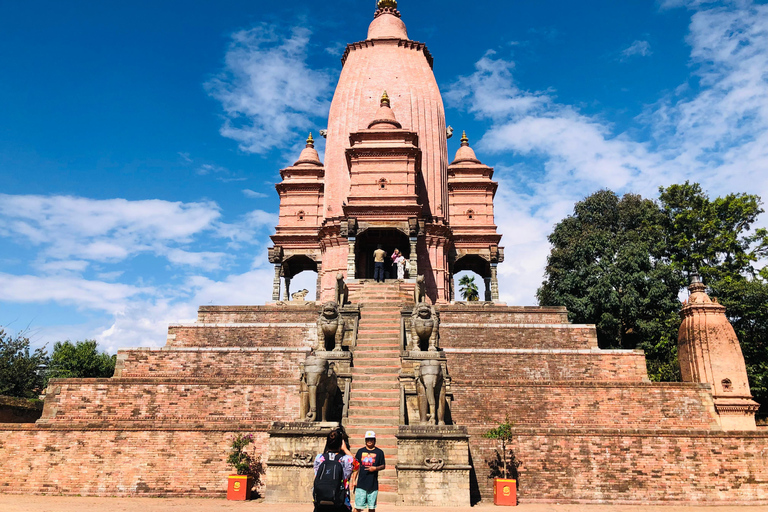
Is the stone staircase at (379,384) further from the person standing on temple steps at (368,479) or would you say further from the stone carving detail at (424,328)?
the person standing on temple steps at (368,479)

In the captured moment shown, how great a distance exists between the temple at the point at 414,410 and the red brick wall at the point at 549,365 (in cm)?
4

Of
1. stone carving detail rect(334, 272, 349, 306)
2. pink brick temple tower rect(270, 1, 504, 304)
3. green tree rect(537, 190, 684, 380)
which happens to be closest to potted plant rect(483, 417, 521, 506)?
stone carving detail rect(334, 272, 349, 306)

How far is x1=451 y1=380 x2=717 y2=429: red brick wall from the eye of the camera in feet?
45.3

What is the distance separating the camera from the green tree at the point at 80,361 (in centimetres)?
4022

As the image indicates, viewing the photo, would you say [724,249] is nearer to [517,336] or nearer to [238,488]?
[517,336]

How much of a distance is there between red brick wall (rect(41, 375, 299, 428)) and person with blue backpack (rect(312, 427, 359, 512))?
8275 millimetres

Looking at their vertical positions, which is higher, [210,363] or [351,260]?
[351,260]

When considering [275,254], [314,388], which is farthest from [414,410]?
[275,254]

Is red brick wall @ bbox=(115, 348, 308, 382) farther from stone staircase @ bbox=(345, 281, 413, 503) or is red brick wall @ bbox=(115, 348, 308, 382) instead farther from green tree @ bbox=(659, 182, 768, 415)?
green tree @ bbox=(659, 182, 768, 415)

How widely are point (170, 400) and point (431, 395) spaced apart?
7458 millimetres

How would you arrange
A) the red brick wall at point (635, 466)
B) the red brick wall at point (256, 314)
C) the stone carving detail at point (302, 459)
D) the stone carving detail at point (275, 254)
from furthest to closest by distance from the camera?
the stone carving detail at point (275, 254)
the red brick wall at point (256, 314)
the red brick wall at point (635, 466)
the stone carving detail at point (302, 459)

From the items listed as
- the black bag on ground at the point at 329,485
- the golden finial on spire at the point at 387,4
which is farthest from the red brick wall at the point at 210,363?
the golden finial on spire at the point at 387,4

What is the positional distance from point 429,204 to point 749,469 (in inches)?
737

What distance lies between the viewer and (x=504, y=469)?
12164 mm
